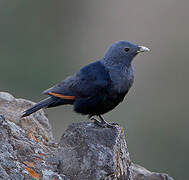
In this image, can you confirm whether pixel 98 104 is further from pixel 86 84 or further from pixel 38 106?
pixel 38 106

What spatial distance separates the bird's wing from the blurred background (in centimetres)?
1745

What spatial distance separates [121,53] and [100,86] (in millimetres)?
945

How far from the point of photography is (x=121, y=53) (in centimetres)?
1023

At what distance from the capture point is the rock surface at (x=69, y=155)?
24.8ft

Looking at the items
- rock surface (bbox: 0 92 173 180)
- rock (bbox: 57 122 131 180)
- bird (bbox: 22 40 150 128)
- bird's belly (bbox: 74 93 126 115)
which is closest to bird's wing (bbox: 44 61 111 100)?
bird (bbox: 22 40 150 128)

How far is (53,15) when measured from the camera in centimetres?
5822

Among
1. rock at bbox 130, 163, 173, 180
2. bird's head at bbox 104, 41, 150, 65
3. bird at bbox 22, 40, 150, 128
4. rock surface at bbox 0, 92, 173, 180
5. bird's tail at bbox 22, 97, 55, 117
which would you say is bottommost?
rock at bbox 130, 163, 173, 180

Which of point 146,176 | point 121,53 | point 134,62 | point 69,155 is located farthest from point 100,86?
point 134,62

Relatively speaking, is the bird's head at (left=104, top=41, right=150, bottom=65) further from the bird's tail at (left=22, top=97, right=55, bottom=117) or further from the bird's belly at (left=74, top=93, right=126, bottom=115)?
the bird's tail at (left=22, top=97, right=55, bottom=117)

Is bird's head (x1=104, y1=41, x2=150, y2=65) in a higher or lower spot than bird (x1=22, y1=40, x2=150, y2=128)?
higher

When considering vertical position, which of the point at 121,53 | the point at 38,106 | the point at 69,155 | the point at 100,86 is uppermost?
the point at 121,53

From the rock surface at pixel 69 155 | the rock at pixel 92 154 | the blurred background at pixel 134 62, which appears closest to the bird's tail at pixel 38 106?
the rock surface at pixel 69 155

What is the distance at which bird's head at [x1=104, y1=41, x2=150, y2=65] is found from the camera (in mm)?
10125

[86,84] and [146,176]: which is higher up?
[86,84]
